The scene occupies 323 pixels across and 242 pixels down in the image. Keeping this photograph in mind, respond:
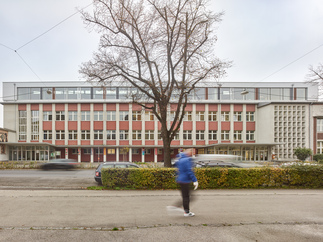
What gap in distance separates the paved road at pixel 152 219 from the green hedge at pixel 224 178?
7.70ft

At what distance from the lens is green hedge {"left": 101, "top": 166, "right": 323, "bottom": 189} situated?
33.4 feet

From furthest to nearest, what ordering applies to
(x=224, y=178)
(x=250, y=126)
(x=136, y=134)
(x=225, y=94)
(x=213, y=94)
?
(x=225, y=94), (x=213, y=94), (x=250, y=126), (x=136, y=134), (x=224, y=178)

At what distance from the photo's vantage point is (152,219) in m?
5.43

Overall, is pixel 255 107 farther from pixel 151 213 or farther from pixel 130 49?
pixel 151 213

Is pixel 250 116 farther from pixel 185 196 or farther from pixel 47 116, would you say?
pixel 185 196

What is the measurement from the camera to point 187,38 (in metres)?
13.9

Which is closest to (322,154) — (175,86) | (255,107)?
(255,107)

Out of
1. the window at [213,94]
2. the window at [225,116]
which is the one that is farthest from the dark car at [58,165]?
the window at [213,94]

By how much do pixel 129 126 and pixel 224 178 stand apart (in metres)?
32.0

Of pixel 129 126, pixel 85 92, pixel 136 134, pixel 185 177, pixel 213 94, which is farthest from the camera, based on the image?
pixel 213 94

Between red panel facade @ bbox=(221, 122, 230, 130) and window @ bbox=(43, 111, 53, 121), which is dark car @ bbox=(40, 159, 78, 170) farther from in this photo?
red panel facade @ bbox=(221, 122, 230, 130)

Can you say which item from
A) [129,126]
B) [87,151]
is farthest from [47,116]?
[129,126]

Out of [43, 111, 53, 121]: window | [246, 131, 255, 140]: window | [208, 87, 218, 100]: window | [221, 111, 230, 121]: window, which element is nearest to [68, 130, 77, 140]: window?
[43, 111, 53, 121]: window

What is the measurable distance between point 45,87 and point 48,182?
3576 centimetres
